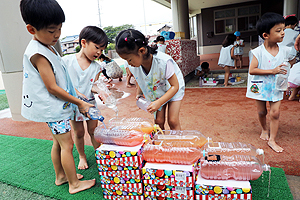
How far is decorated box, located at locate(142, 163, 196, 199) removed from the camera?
4.72 ft

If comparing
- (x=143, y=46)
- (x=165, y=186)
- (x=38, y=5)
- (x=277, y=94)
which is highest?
(x=38, y=5)

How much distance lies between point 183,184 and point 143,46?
118 cm

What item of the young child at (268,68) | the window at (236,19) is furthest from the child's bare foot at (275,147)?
the window at (236,19)

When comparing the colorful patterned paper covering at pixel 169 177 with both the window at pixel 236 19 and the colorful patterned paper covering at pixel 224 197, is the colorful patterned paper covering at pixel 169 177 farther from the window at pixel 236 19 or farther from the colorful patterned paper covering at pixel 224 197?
the window at pixel 236 19

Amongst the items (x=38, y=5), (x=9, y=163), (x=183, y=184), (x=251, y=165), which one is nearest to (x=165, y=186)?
(x=183, y=184)

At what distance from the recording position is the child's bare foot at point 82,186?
193 cm

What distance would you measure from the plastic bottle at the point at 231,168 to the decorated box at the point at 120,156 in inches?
19.0

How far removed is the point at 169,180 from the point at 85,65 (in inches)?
57.0

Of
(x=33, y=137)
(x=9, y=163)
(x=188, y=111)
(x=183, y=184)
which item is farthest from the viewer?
(x=188, y=111)

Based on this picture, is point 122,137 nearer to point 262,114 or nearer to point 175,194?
point 175,194

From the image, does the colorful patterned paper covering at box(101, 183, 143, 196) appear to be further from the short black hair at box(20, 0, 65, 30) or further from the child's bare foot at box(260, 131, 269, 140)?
the child's bare foot at box(260, 131, 269, 140)

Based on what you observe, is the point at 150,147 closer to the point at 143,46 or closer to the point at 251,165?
the point at 251,165

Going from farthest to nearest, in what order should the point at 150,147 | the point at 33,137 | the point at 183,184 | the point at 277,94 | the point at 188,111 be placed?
the point at 188,111 → the point at 33,137 → the point at 277,94 → the point at 150,147 → the point at 183,184

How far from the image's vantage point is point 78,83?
222cm
